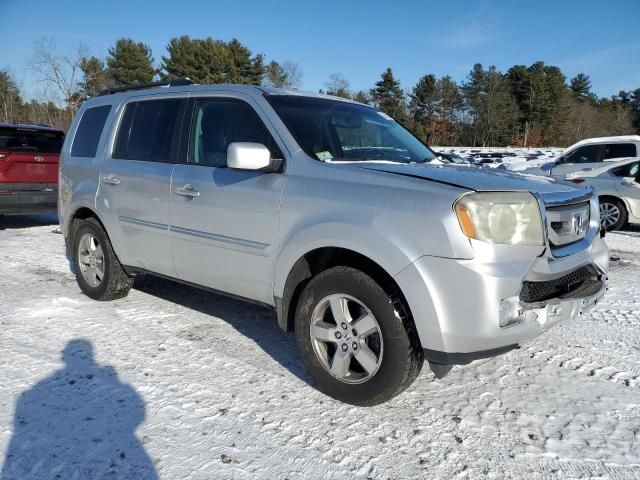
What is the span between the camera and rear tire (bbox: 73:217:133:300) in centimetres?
473

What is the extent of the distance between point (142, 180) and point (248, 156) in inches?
57.2

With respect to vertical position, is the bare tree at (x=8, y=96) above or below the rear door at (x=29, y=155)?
above

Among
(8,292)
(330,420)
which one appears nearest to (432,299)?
(330,420)

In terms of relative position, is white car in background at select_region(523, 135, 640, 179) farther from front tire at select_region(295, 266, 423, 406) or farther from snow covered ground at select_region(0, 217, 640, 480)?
front tire at select_region(295, 266, 423, 406)

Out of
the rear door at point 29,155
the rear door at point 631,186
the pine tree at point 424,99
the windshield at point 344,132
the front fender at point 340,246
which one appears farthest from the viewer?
the pine tree at point 424,99

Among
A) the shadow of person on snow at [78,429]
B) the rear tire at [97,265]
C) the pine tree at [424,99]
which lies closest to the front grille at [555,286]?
the shadow of person on snow at [78,429]

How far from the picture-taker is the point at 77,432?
268 centimetres

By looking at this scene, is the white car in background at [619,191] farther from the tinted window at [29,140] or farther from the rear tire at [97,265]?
the tinted window at [29,140]

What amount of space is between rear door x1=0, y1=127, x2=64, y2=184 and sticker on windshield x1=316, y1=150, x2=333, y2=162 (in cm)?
702

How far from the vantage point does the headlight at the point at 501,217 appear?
2.54 m

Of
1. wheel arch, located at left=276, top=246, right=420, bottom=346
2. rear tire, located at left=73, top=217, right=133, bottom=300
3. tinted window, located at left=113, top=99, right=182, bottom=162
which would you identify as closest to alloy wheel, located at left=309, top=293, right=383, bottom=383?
wheel arch, located at left=276, top=246, right=420, bottom=346

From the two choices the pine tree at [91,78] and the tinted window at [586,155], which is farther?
the pine tree at [91,78]

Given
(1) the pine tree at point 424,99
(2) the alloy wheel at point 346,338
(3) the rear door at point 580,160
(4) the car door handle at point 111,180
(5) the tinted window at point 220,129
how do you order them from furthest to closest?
(1) the pine tree at point 424,99
(3) the rear door at point 580,160
(4) the car door handle at point 111,180
(5) the tinted window at point 220,129
(2) the alloy wheel at point 346,338

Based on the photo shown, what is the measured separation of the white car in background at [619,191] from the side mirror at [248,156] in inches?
328
